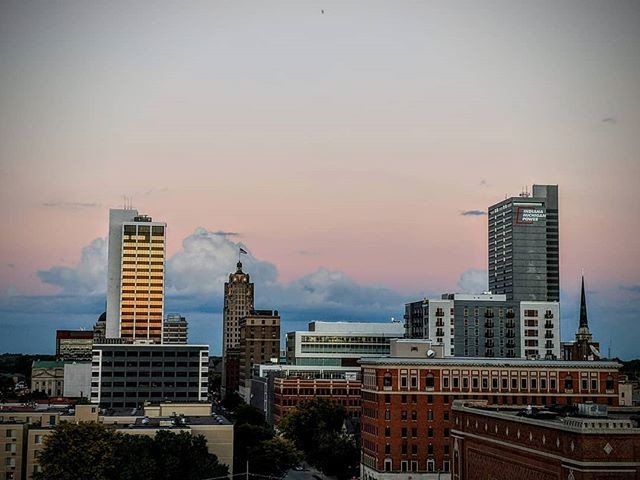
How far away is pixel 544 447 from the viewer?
79.1 m

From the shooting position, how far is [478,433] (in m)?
95.9

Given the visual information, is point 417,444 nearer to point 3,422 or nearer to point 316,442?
point 316,442

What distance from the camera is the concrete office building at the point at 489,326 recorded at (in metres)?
185

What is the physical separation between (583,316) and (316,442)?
2507 inches

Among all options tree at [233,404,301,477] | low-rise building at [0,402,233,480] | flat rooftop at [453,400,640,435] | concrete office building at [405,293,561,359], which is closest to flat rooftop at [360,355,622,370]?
tree at [233,404,301,477]

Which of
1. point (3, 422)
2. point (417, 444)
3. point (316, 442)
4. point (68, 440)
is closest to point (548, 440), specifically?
point (417, 444)

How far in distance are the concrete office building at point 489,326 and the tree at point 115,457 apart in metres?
80.5

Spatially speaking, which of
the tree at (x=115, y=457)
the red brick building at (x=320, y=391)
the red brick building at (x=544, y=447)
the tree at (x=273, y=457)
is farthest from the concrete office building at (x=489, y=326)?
the red brick building at (x=544, y=447)

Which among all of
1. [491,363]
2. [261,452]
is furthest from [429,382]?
[261,452]

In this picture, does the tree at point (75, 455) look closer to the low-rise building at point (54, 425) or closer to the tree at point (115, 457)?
the tree at point (115, 457)

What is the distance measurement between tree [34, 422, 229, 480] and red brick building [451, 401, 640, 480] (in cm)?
2932

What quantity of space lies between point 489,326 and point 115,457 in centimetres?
9456

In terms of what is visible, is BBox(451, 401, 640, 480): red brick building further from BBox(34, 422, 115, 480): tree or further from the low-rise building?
BBox(34, 422, 115, 480): tree

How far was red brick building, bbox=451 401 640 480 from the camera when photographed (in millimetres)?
72562
